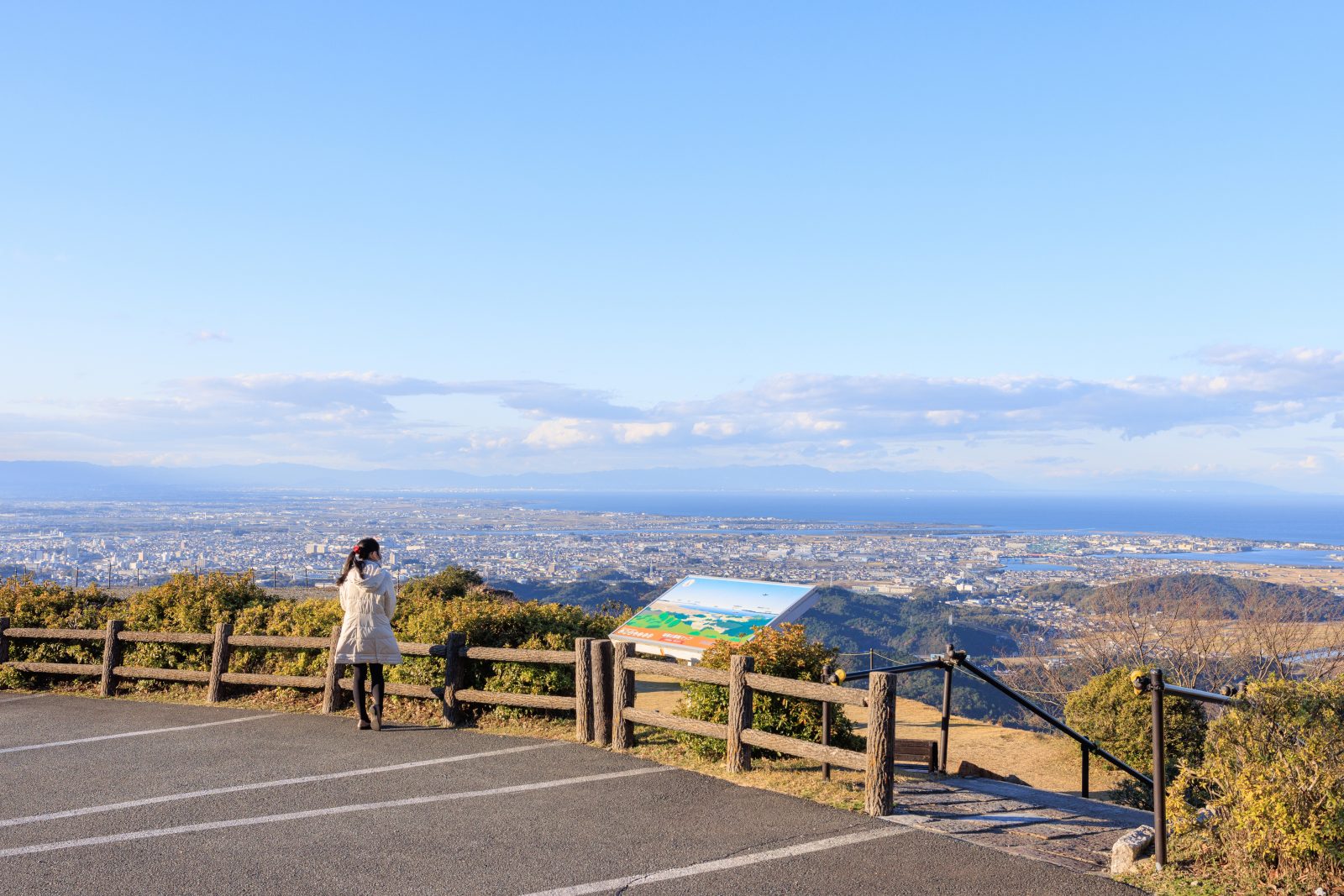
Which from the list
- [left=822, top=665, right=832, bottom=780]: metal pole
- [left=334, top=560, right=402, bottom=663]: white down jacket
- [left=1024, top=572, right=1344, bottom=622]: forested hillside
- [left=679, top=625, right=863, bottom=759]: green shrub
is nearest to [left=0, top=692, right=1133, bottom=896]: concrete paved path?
[left=822, top=665, right=832, bottom=780]: metal pole

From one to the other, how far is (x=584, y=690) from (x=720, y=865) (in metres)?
3.58

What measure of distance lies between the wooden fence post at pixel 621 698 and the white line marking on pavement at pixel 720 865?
301cm

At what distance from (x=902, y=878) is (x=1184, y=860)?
1894mm

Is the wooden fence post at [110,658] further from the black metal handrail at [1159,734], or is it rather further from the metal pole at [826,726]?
the black metal handrail at [1159,734]

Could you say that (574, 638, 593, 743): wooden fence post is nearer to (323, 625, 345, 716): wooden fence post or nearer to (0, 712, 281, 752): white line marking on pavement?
(323, 625, 345, 716): wooden fence post

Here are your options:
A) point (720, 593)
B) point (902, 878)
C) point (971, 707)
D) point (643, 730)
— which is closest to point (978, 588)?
point (971, 707)

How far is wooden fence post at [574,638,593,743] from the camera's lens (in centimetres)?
928

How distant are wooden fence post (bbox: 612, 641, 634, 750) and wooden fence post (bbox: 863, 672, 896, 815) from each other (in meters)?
2.82

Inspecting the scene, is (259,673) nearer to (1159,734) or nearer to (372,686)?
(372,686)

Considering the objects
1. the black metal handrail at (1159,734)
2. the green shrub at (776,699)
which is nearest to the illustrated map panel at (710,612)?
the green shrub at (776,699)

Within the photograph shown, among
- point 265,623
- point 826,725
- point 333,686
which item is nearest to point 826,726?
point 826,725

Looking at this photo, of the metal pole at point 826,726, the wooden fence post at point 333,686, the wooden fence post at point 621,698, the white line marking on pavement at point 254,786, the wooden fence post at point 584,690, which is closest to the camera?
the white line marking on pavement at point 254,786

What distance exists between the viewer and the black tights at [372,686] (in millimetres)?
9844

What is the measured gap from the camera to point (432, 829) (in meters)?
6.73
